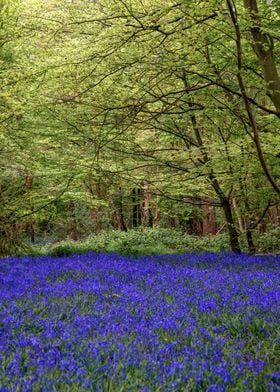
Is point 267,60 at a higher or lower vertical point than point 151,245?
higher

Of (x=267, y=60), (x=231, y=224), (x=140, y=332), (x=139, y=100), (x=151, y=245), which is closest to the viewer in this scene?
(x=140, y=332)

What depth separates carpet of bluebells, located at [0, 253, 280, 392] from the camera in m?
3.66

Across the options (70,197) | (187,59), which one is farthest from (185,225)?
(187,59)

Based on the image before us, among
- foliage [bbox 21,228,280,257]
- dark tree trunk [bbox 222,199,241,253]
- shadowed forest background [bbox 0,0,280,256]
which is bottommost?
foliage [bbox 21,228,280,257]

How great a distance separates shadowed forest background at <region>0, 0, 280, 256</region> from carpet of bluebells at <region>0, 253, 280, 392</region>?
7.67ft

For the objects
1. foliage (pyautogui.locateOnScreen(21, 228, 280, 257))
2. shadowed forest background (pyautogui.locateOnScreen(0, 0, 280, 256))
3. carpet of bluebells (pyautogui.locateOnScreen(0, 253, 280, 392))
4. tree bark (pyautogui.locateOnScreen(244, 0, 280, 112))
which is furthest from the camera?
foliage (pyautogui.locateOnScreen(21, 228, 280, 257))

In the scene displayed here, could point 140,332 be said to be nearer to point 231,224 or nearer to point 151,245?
point 231,224

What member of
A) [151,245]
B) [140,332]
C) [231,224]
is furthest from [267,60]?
[151,245]

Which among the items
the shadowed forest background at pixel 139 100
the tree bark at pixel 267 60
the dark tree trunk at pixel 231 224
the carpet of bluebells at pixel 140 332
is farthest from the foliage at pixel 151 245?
the tree bark at pixel 267 60

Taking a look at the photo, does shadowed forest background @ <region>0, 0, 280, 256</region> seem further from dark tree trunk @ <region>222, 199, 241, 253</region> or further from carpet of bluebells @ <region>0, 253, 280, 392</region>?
carpet of bluebells @ <region>0, 253, 280, 392</region>

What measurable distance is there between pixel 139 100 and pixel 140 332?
4.27m

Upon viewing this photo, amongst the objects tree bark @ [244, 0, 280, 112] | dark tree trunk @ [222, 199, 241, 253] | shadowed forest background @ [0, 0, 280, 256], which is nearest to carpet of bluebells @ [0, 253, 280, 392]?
shadowed forest background @ [0, 0, 280, 256]

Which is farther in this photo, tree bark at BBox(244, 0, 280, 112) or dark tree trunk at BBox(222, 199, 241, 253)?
dark tree trunk at BBox(222, 199, 241, 253)

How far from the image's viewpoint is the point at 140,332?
16.3 feet
